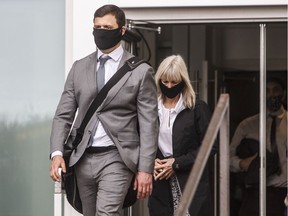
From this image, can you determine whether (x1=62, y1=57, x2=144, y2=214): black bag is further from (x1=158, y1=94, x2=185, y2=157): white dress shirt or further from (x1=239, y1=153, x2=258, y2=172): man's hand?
(x1=239, y1=153, x2=258, y2=172): man's hand

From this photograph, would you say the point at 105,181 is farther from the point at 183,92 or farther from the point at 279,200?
the point at 279,200

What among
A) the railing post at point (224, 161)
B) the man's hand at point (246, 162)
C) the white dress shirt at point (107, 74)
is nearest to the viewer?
the railing post at point (224, 161)

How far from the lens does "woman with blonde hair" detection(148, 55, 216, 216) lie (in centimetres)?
693

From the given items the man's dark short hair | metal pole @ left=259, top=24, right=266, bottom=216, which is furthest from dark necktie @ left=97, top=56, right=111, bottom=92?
metal pole @ left=259, top=24, right=266, bottom=216

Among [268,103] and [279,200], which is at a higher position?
[268,103]

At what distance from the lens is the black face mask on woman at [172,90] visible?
22.9 ft

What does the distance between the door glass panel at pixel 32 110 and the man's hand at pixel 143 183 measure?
2.14 metres

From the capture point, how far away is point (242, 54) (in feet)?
40.0

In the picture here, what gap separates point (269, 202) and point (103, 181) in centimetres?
343

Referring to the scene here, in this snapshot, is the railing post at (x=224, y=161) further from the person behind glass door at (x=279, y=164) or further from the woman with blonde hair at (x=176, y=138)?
the person behind glass door at (x=279, y=164)

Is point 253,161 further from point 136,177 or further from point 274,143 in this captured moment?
point 136,177

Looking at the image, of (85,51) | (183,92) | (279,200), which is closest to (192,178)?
(183,92)

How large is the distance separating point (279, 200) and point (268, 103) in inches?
35.7

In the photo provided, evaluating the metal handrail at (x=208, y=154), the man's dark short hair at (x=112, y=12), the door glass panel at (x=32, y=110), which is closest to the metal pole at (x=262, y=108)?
the door glass panel at (x=32, y=110)
